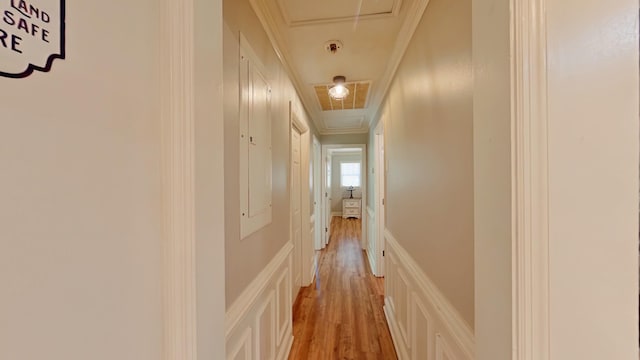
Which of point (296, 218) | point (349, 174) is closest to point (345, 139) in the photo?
point (296, 218)

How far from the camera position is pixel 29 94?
364 mm

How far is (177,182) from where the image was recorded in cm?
61

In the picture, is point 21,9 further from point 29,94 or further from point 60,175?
point 60,175

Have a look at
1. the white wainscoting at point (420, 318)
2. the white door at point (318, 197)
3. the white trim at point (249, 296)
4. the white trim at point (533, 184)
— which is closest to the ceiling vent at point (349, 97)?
the white door at point (318, 197)

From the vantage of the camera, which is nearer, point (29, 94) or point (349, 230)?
point (29, 94)

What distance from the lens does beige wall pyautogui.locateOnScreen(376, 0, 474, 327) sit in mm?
969

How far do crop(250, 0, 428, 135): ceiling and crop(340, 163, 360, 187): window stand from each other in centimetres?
728

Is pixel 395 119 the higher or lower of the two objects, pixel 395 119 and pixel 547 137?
the higher

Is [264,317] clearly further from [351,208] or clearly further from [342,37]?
[351,208]

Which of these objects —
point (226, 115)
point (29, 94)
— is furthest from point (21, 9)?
point (226, 115)

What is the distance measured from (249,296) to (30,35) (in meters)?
1.23

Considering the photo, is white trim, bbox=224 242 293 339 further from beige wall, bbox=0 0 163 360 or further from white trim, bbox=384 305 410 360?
white trim, bbox=384 305 410 360

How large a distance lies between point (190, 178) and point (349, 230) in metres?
7.04

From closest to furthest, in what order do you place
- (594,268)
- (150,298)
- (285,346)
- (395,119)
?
1. (594,268)
2. (150,298)
3. (285,346)
4. (395,119)
